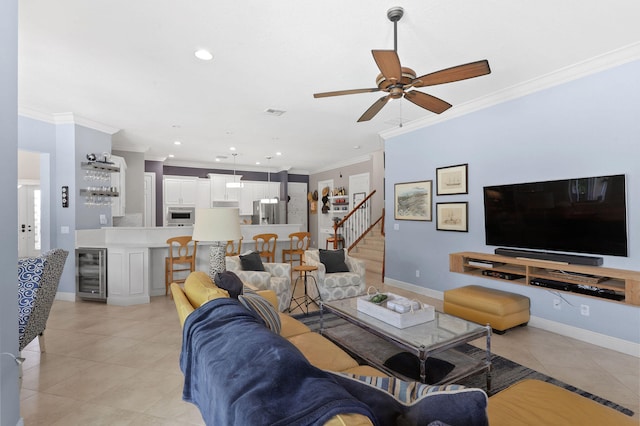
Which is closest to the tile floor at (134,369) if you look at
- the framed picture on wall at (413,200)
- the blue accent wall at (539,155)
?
the blue accent wall at (539,155)

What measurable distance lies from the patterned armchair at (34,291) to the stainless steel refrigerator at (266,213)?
6814 millimetres

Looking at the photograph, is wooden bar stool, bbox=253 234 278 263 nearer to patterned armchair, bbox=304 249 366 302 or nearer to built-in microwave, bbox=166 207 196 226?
patterned armchair, bbox=304 249 366 302

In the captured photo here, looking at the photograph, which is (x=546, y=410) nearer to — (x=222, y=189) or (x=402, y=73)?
(x=402, y=73)

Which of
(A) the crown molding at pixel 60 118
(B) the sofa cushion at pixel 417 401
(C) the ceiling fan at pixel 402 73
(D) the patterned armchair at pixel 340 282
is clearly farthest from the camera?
(A) the crown molding at pixel 60 118

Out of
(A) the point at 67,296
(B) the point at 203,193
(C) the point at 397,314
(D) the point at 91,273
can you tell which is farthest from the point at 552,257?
(B) the point at 203,193

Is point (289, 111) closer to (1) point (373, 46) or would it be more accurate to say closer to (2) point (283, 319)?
(1) point (373, 46)

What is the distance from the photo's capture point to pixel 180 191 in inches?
342

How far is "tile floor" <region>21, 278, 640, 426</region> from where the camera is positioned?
212 cm

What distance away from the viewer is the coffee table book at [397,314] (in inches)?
98.6

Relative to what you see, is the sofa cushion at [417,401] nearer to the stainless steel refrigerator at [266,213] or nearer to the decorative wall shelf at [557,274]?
the decorative wall shelf at [557,274]

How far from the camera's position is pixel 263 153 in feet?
25.5

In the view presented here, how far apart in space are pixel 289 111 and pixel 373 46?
201cm

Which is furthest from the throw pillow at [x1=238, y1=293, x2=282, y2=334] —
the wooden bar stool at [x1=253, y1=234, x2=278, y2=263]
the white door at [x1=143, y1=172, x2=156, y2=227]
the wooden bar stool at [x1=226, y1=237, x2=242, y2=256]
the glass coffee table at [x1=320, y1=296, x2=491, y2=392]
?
the white door at [x1=143, y1=172, x2=156, y2=227]

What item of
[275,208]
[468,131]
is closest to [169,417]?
[468,131]
